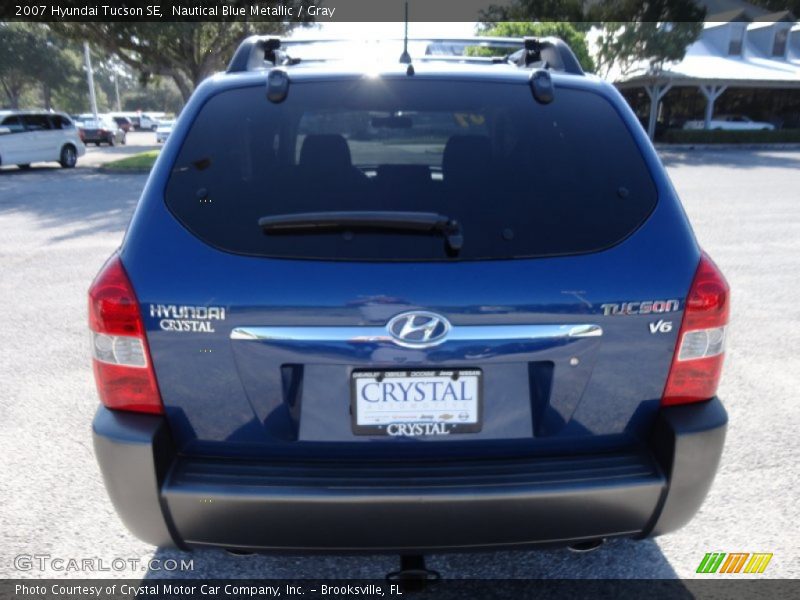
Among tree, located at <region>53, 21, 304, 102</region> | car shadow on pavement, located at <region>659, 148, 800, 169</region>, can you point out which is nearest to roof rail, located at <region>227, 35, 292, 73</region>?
car shadow on pavement, located at <region>659, 148, 800, 169</region>

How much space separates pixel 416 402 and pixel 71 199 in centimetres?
1339

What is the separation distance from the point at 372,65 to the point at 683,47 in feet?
105

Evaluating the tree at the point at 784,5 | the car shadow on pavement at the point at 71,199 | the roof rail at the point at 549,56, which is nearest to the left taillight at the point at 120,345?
the roof rail at the point at 549,56

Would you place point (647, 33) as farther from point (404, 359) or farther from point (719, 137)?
point (404, 359)

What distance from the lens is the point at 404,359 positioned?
1.81 meters

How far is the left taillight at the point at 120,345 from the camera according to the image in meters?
1.89

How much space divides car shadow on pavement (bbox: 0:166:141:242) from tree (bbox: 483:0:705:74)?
22404 mm

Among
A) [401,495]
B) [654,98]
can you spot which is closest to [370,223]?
[401,495]

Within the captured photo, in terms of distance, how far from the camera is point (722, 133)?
29.7 meters

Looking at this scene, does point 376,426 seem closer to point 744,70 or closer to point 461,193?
point 461,193

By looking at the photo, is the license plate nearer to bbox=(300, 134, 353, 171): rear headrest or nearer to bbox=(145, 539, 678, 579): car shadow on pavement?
bbox=(300, 134, 353, 171): rear headrest

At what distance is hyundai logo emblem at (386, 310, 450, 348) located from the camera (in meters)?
1.80

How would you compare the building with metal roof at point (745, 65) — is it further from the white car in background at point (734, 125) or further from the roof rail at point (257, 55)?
the roof rail at point (257, 55)

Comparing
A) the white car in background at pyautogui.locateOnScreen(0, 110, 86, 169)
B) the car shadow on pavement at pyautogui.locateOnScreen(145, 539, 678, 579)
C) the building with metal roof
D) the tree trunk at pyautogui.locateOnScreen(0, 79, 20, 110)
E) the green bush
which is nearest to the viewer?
the car shadow on pavement at pyautogui.locateOnScreen(145, 539, 678, 579)
